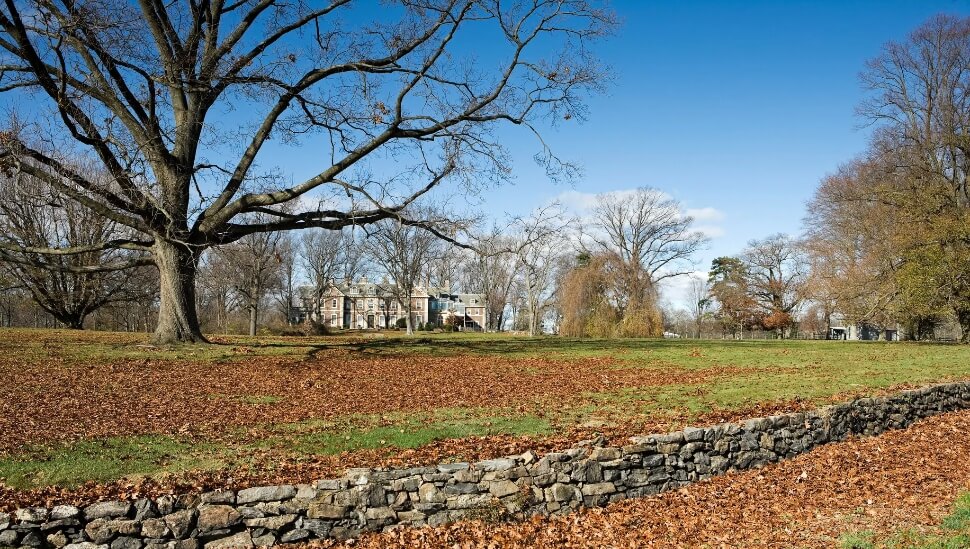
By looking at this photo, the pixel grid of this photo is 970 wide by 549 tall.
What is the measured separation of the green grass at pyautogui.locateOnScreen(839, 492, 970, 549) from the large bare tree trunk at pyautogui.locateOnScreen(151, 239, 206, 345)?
15.7 metres

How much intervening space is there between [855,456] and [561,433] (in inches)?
192

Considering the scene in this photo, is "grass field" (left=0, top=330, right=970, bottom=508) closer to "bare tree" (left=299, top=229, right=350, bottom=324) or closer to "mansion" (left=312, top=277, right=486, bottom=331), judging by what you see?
"bare tree" (left=299, top=229, right=350, bottom=324)

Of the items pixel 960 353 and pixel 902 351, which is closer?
pixel 960 353

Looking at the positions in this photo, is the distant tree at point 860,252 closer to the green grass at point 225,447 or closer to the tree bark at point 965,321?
the tree bark at point 965,321

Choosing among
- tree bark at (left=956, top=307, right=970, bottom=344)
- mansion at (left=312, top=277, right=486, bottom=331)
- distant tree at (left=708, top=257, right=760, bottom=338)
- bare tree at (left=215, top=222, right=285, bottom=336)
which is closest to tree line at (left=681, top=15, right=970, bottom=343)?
tree bark at (left=956, top=307, right=970, bottom=344)

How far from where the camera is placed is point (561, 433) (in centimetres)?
906

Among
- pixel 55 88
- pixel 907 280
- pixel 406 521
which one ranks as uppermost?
pixel 55 88

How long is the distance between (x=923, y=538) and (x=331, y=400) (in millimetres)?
9051

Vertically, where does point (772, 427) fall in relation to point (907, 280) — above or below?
below

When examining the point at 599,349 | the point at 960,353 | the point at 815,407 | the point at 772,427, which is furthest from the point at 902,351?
the point at 772,427

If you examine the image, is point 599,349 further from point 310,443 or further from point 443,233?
point 310,443

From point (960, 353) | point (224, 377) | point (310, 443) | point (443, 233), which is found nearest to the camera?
point (310, 443)

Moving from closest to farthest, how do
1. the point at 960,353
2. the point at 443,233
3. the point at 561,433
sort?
the point at 561,433 < the point at 443,233 < the point at 960,353

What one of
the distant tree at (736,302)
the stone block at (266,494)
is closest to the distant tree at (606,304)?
the distant tree at (736,302)
